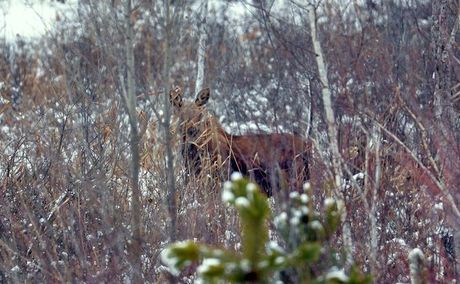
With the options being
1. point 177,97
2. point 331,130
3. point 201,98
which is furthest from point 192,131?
point 331,130

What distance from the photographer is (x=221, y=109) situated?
15.6 m

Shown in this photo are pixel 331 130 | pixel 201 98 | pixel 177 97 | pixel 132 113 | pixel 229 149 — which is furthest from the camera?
pixel 201 98

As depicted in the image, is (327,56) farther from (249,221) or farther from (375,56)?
(249,221)

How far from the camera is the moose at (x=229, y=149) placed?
674 cm

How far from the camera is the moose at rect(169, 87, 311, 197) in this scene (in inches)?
265

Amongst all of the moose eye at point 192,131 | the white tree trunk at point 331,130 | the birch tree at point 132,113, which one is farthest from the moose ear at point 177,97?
the white tree trunk at point 331,130

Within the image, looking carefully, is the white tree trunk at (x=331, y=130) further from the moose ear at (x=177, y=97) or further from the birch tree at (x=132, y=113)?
the moose ear at (x=177, y=97)

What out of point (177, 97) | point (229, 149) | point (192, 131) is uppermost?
point (177, 97)

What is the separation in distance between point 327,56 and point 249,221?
6.52 m

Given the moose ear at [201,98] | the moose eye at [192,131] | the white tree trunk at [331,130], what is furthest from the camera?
the moose ear at [201,98]

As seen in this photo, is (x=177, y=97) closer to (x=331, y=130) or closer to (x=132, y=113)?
(x=132, y=113)

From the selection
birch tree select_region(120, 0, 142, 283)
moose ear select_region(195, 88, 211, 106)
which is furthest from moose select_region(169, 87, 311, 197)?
birch tree select_region(120, 0, 142, 283)

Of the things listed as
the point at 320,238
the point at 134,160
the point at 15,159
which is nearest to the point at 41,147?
the point at 15,159

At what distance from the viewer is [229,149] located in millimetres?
8508
